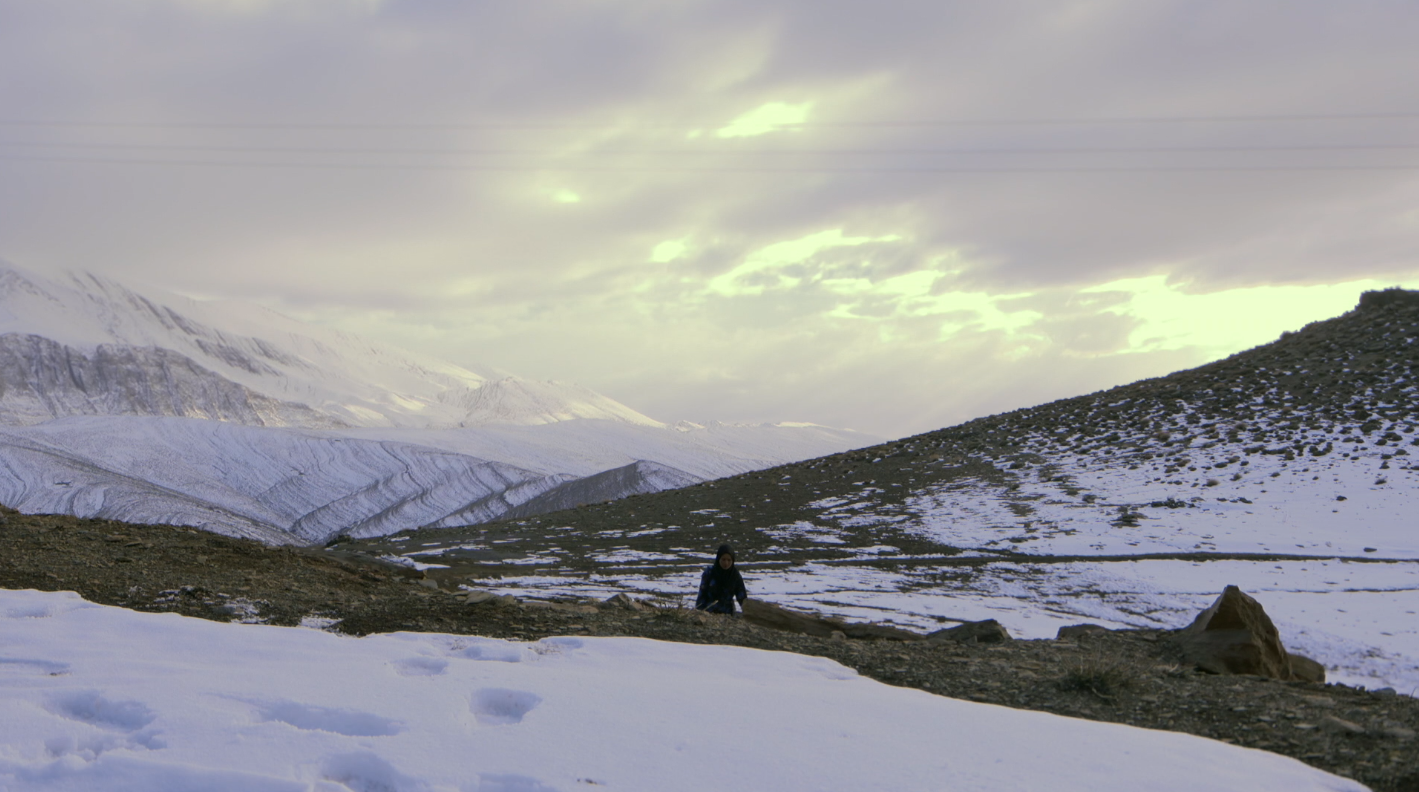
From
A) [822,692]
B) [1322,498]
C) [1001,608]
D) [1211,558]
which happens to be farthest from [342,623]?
[1322,498]

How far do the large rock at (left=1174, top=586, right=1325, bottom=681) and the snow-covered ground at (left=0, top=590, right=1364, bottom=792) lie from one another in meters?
3.86

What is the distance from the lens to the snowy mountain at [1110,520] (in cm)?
1653

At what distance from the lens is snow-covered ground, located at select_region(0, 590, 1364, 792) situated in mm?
4508

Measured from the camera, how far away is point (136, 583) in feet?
33.7

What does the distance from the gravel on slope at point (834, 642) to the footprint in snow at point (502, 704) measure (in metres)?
2.92

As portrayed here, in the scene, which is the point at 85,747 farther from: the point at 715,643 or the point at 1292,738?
the point at 1292,738

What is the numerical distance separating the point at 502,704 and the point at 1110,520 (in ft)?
72.9

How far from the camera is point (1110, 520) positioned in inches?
967

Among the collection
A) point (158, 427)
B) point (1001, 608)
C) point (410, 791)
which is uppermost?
point (158, 427)

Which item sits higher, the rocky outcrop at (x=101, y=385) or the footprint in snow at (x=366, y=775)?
the rocky outcrop at (x=101, y=385)

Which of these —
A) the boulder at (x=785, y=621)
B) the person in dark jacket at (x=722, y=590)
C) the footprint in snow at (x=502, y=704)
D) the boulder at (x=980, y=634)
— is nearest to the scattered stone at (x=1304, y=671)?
the boulder at (x=980, y=634)

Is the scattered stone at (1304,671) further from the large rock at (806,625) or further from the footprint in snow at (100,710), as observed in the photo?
the footprint in snow at (100,710)

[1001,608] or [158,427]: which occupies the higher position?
[158,427]

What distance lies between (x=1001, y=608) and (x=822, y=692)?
1069cm
